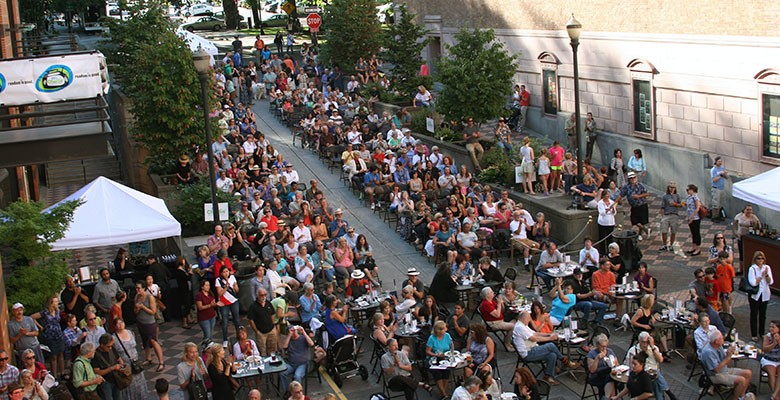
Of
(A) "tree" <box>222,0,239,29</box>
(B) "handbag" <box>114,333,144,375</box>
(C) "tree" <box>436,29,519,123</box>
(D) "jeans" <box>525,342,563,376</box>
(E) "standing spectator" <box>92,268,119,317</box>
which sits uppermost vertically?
(A) "tree" <box>222,0,239,29</box>

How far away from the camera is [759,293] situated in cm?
1731

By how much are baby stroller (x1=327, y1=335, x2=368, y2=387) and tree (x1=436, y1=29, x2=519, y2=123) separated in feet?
45.2

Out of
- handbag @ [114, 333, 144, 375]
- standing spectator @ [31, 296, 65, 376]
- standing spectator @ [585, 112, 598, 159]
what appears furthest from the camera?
standing spectator @ [585, 112, 598, 159]

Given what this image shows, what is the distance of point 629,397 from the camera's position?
15.4 meters

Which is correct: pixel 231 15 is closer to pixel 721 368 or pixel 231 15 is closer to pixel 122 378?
pixel 122 378

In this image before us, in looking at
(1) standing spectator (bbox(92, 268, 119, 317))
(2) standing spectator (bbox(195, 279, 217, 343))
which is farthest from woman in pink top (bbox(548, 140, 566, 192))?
(1) standing spectator (bbox(92, 268, 119, 317))

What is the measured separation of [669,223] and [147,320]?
1185cm

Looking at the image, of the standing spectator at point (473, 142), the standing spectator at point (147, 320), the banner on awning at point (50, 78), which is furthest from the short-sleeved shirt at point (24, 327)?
the standing spectator at point (473, 142)

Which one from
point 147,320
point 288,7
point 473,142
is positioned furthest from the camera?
point 288,7

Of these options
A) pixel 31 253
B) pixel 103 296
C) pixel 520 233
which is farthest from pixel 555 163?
pixel 31 253

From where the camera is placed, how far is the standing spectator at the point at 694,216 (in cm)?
2222

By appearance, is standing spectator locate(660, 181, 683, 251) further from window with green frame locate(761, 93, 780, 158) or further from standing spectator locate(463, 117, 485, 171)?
standing spectator locate(463, 117, 485, 171)

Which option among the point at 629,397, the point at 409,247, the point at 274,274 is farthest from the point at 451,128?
the point at 629,397

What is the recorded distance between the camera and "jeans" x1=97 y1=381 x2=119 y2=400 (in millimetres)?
15070
